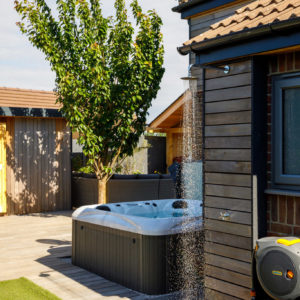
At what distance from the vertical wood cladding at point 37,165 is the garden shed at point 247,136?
7771 millimetres

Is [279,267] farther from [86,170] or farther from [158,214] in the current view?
[86,170]

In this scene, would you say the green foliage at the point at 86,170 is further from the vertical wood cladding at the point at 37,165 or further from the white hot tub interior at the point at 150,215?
the white hot tub interior at the point at 150,215

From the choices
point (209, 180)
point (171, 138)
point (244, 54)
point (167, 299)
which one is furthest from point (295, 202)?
point (171, 138)

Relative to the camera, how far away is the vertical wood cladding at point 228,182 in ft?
12.4

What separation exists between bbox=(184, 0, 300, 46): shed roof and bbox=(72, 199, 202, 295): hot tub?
2.13 m

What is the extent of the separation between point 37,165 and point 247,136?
8.41 metres

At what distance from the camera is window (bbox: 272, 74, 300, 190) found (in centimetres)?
360

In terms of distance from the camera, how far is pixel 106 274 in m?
5.77

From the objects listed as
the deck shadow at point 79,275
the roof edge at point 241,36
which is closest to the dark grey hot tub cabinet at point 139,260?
the deck shadow at point 79,275

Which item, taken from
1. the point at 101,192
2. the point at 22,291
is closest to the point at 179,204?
the point at 22,291

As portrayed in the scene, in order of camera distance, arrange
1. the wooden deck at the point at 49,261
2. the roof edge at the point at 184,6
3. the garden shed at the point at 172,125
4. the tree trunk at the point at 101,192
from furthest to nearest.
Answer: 1. the garden shed at the point at 172,125
2. the tree trunk at the point at 101,192
3. the roof edge at the point at 184,6
4. the wooden deck at the point at 49,261

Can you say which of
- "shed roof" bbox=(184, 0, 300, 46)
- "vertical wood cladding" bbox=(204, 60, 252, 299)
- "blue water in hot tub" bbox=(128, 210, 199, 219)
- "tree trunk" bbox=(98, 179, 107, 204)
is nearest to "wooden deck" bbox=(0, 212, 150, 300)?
"tree trunk" bbox=(98, 179, 107, 204)

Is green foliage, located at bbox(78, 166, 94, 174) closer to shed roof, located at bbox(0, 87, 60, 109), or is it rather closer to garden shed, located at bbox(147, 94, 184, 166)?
shed roof, located at bbox(0, 87, 60, 109)

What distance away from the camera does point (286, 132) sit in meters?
3.68
